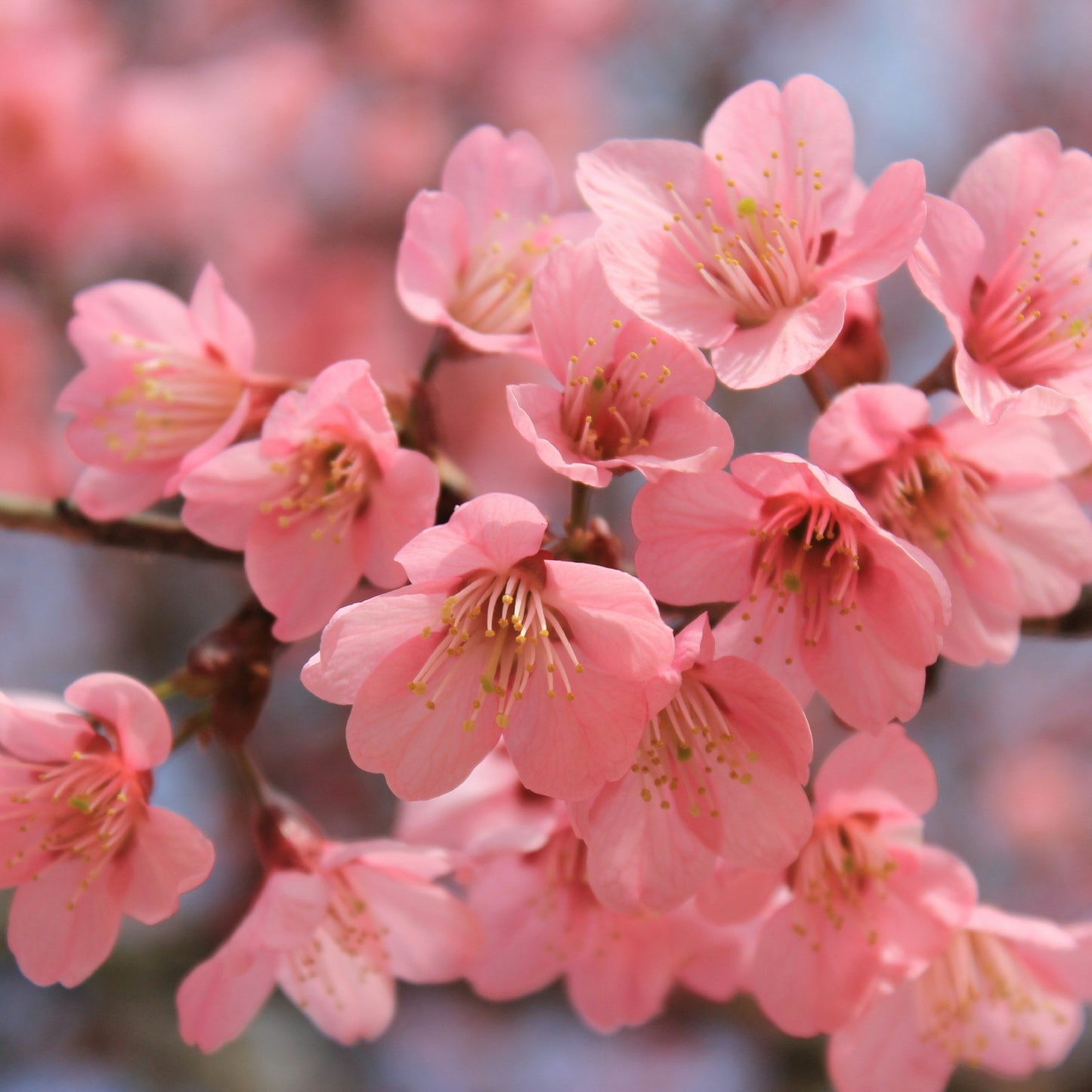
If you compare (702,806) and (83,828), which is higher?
(702,806)

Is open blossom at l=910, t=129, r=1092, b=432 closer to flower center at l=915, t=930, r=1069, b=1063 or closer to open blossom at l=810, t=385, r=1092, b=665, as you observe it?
open blossom at l=810, t=385, r=1092, b=665

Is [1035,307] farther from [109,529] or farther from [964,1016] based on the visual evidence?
[109,529]

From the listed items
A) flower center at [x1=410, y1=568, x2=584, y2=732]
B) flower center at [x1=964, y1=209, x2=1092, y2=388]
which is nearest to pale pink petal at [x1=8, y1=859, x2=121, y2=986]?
flower center at [x1=410, y1=568, x2=584, y2=732]

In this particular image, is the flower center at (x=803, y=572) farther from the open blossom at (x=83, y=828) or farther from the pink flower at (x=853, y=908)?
the open blossom at (x=83, y=828)

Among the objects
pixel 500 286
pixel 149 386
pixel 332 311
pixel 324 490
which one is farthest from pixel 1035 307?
pixel 332 311

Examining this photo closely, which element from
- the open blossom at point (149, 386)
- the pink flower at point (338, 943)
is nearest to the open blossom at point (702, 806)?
the pink flower at point (338, 943)
